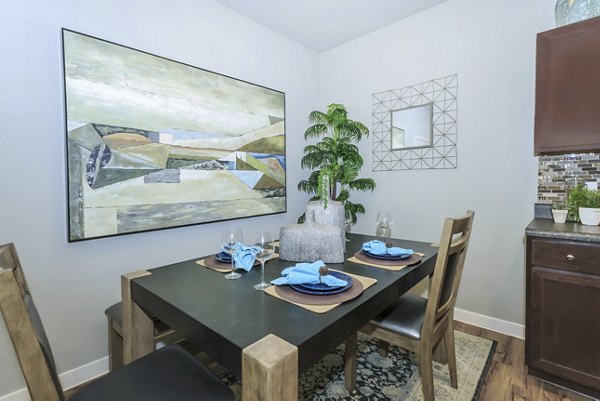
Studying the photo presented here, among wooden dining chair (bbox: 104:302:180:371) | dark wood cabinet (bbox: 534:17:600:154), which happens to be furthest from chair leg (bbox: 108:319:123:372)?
dark wood cabinet (bbox: 534:17:600:154)

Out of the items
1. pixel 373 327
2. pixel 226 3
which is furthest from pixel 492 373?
pixel 226 3

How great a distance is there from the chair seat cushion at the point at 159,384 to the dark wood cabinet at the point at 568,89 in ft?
7.41

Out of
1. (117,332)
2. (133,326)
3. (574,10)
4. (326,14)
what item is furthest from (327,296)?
(326,14)

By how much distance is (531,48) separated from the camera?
2.12m

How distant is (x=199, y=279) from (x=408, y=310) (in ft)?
3.62

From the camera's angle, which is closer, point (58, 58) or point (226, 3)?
point (58, 58)

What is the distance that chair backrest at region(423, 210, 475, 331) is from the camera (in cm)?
126

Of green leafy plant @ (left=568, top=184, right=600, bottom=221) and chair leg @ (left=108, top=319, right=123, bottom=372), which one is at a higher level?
green leafy plant @ (left=568, top=184, right=600, bottom=221)

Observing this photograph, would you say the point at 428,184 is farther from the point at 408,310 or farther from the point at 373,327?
the point at 373,327

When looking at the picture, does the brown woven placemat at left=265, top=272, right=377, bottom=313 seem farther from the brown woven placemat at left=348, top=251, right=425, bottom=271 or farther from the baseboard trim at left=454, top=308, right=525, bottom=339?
the baseboard trim at left=454, top=308, right=525, bottom=339

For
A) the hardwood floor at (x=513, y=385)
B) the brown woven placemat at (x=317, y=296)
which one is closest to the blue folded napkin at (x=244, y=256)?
the brown woven placemat at (x=317, y=296)

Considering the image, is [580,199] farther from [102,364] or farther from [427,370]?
[102,364]

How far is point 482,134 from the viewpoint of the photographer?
2.35 m

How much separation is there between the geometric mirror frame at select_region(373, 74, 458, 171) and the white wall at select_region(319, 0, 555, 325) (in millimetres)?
57
